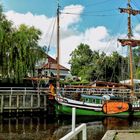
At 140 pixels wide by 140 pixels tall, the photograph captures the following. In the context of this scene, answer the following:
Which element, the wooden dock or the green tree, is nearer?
the wooden dock

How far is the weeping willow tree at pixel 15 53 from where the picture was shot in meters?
42.4

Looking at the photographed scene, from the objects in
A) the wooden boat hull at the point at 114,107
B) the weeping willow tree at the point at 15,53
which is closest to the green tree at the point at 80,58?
the weeping willow tree at the point at 15,53

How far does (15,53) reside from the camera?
43.5 metres

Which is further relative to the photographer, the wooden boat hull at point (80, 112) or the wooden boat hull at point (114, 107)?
the wooden boat hull at point (114, 107)

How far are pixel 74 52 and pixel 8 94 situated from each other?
54096 mm

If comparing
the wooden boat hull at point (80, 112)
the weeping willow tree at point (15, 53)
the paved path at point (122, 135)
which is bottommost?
the wooden boat hull at point (80, 112)

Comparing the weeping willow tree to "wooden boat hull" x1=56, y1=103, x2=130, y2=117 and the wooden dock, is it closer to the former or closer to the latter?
the wooden dock

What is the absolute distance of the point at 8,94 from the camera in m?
39.1

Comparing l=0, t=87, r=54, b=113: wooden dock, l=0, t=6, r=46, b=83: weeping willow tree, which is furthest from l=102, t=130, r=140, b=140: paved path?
l=0, t=6, r=46, b=83: weeping willow tree

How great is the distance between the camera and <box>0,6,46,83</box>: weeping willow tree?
4241 centimetres

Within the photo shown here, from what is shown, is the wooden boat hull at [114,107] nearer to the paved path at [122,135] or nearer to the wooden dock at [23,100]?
the wooden dock at [23,100]

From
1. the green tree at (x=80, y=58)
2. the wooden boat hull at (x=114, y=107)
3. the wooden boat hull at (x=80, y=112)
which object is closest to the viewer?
the wooden boat hull at (x=80, y=112)

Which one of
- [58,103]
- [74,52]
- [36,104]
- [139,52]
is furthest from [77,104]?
[139,52]

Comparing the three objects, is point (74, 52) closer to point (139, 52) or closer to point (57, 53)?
point (139, 52)
